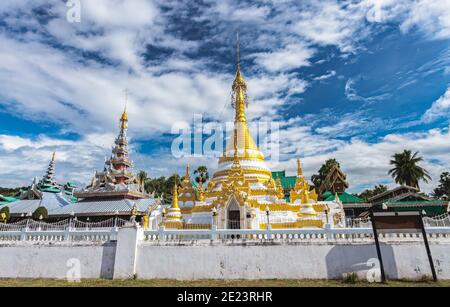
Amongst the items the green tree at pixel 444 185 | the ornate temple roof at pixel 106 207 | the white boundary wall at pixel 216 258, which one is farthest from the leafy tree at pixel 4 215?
the green tree at pixel 444 185

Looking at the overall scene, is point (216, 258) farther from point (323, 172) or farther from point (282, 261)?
point (323, 172)

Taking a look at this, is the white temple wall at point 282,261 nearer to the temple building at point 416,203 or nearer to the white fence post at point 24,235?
the white fence post at point 24,235

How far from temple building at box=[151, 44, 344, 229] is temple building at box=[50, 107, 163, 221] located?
21.6 ft

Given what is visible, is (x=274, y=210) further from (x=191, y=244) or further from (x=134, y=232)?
(x=134, y=232)

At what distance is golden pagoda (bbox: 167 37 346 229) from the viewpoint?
21.5 metres

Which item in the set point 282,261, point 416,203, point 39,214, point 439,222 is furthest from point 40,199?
point 416,203

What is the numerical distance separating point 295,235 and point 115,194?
2801 cm

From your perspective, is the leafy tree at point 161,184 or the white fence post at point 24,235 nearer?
the white fence post at point 24,235

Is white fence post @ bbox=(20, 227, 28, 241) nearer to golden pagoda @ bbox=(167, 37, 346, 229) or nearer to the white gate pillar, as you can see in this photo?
the white gate pillar

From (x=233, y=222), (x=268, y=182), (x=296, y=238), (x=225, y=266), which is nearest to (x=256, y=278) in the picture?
(x=225, y=266)

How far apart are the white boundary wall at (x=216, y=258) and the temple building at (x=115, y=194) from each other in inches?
552

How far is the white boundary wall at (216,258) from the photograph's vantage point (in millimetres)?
11798

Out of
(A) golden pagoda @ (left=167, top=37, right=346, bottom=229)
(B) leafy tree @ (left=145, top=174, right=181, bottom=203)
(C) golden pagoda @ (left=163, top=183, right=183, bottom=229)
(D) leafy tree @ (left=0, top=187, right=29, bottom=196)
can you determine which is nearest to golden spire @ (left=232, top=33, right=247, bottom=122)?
(A) golden pagoda @ (left=167, top=37, right=346, bottom=229)

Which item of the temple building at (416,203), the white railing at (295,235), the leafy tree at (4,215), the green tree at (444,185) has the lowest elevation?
the white railing at (295,235)
